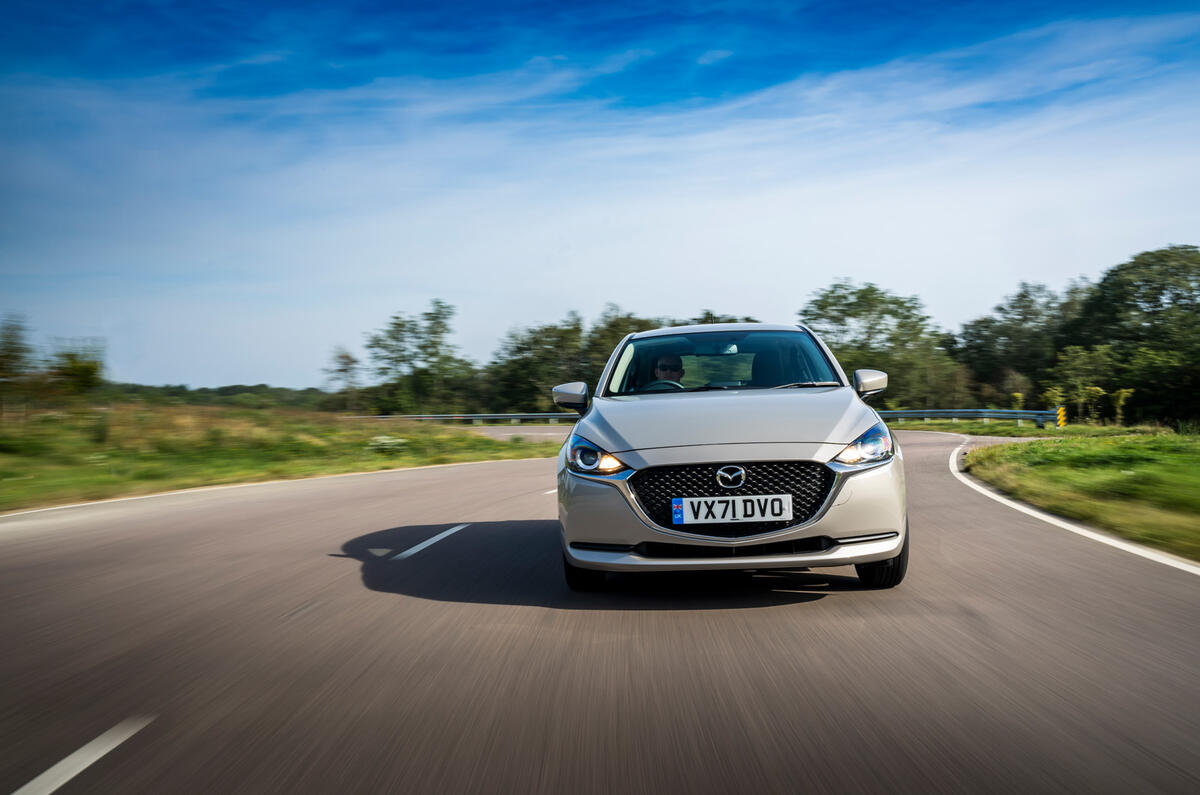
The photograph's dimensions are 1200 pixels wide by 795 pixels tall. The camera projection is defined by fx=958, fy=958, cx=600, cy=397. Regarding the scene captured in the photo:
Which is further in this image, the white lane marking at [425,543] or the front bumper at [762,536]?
the white lane marking at [425,543]

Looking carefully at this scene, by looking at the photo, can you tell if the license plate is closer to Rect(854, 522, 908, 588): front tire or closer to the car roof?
Rect(854, 522, 908, 588): front tire

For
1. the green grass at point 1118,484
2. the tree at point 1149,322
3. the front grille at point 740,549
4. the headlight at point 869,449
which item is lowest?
the green grass at point 1118,484

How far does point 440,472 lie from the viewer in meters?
18.1

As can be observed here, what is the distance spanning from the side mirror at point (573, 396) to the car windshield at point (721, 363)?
284 mm

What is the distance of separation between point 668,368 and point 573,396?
0.85 meters

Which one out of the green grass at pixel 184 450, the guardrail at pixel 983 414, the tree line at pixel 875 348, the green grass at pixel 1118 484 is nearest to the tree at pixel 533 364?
the tree line at pixel 875 348

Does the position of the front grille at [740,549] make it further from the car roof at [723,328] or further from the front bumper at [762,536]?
the car roof at [723,328]

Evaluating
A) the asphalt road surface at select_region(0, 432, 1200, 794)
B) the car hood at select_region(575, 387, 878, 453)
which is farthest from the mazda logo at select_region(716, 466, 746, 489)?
the asphalt road surface at select_region(0, 432, 1200, 794)

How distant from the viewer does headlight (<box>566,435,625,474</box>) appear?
5121 millimetres

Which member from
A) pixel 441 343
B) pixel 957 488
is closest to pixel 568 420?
pixel 441 343

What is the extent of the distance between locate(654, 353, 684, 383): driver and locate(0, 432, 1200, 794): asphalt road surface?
1426 millimetres

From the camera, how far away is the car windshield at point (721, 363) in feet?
21.4

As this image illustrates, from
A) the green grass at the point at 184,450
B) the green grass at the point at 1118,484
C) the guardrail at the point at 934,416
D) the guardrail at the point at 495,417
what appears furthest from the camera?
the guardrail at the point at 495,417

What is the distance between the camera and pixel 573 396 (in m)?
6.35
